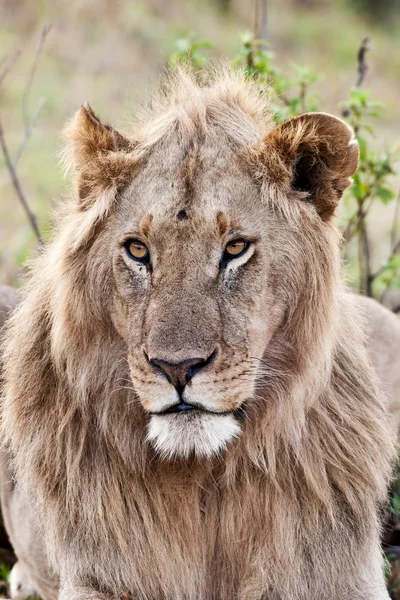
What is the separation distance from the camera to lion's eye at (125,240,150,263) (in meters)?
3.23

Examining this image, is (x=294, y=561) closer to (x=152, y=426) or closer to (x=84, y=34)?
(x=152, y=426)

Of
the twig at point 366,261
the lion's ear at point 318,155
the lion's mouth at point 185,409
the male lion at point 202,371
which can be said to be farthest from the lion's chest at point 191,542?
the twig at point 366,261

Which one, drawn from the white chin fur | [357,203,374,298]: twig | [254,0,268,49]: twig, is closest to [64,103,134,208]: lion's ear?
the white chin fur

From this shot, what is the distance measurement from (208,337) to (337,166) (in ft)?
2.39

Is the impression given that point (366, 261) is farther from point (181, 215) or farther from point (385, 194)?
point (181, 215)

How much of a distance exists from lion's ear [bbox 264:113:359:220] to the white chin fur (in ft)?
2.63

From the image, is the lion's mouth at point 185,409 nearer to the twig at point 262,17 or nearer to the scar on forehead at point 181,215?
the scar on forehead at point 181,215

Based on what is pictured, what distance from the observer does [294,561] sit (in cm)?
356

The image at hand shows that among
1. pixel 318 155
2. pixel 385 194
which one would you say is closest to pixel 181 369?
pixel 318 155

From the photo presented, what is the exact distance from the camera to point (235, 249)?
3172 mm

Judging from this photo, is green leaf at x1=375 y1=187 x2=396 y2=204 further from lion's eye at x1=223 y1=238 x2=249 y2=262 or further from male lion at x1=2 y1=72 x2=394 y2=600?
lion's eye at x1=223 y1=238 x2=249 y2=262

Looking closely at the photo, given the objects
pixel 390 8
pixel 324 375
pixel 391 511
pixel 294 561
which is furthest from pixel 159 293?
pixel 390 8

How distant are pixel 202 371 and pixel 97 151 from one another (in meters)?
0.89

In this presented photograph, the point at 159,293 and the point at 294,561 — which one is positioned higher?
the point at 159,293
